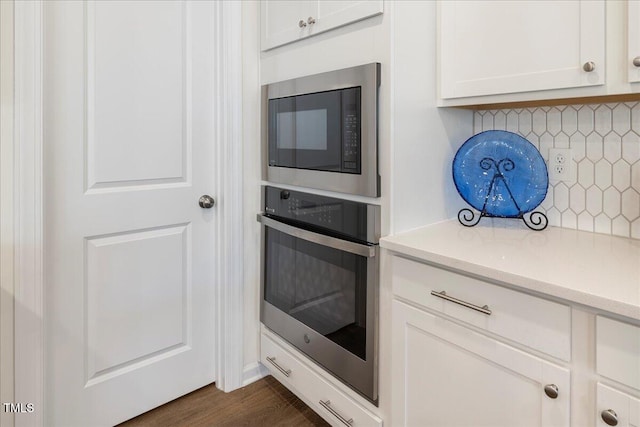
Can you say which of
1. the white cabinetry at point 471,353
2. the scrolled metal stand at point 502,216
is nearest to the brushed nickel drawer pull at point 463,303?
the white cabinetry at point 471,353

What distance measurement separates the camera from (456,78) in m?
1.45

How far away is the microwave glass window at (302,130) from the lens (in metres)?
1.55

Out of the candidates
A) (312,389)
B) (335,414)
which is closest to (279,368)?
(312,389)

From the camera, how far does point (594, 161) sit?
1434 millimetres

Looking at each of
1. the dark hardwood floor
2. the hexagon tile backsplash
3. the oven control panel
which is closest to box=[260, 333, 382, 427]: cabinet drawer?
the dark hardwood floor

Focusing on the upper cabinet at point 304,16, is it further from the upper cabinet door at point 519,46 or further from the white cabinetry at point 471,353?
the white cabinetry at point 471,353

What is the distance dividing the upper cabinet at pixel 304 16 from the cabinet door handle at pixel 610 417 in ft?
3.97

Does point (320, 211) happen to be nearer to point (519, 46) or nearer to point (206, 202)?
point (206, 202)

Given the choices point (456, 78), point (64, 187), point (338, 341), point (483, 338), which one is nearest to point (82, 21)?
point (64, 187)

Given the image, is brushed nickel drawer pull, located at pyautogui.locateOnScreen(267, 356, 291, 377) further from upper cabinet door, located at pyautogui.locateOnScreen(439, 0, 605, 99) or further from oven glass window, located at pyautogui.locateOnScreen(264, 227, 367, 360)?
upper cabinet door, located at pyautogui.locateOnScreen(439, 0, 605, 99)

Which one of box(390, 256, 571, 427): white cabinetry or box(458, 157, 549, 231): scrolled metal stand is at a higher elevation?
box(458, 157, 549, 231): scrolled metal stand

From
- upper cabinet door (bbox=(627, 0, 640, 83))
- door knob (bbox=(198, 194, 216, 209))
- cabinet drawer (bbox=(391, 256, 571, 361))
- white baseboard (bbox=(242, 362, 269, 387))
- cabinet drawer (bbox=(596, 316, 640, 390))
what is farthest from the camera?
white baseboard (bbox=(242, 362, 269, 387))

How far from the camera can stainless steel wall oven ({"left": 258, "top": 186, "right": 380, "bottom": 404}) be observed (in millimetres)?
1404

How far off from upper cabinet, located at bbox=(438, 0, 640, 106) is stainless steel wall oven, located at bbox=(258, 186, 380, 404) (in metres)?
0.57
